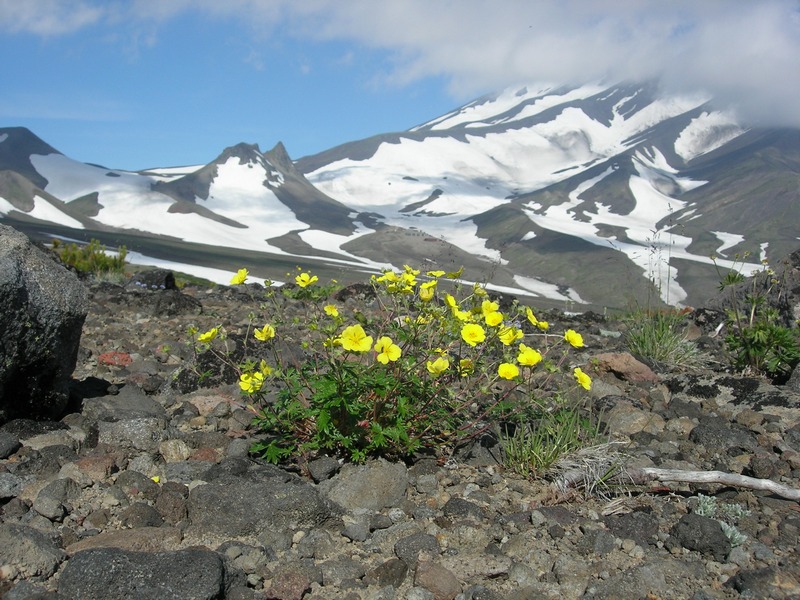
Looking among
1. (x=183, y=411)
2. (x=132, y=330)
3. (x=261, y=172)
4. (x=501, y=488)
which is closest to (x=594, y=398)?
(x=501, y=488)

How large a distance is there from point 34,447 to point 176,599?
5.83ft

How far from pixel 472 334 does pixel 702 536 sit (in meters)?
1.26

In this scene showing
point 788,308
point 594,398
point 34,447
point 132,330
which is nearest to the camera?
point 34,447

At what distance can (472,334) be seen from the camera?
3344mm

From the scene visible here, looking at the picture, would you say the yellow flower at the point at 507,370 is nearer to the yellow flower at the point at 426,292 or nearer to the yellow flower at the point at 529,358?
the yellow flower at the point at 529,358

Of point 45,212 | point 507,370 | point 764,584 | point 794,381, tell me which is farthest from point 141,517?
point 45,212

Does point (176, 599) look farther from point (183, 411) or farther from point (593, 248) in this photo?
point (593, 248)

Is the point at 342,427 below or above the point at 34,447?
above

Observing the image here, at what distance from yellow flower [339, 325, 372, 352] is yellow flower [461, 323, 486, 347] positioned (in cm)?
48

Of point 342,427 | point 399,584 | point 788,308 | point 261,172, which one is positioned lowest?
point 399,584

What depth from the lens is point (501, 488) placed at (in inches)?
140

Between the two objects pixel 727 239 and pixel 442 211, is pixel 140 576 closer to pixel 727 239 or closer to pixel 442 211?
pixel 727 239

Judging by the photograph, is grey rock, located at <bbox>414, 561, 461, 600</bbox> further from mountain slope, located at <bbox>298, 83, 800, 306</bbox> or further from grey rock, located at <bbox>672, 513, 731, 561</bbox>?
mountain slope, located at <bbox>298, 83, 800, 306</bbox>

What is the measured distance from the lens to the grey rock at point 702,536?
2.88 meters
